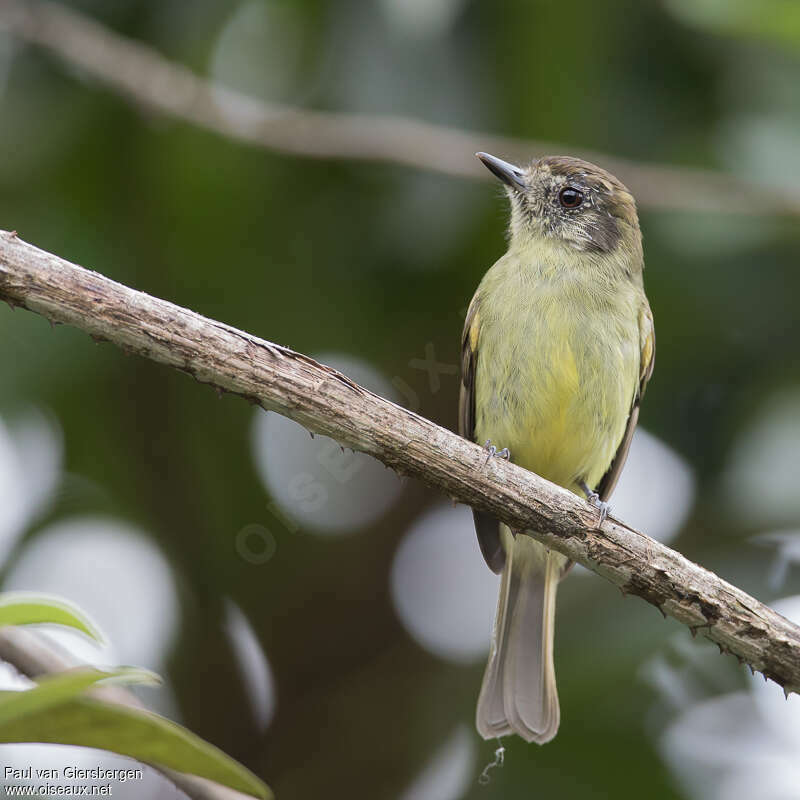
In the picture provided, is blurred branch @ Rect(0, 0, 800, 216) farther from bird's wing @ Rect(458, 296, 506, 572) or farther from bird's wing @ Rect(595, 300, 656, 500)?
bird's wing @ Rect(458, 296, 506, 572)

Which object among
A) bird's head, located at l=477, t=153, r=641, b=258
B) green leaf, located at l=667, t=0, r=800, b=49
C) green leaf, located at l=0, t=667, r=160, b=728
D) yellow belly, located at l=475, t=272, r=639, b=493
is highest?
green leaf, located at l=667, t=0, r=800, b=49

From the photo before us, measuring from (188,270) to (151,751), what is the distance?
2594 millimetres

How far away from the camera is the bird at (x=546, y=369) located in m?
3.65

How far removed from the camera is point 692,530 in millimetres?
4012

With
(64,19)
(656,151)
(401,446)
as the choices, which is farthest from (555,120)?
(401,446)

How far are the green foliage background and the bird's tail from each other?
0.19 metres

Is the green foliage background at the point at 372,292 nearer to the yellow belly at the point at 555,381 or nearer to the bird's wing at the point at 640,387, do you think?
the bird's wing at the point at 640,387

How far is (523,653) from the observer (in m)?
3.78

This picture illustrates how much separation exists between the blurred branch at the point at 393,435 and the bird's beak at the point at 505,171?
1.65 meters


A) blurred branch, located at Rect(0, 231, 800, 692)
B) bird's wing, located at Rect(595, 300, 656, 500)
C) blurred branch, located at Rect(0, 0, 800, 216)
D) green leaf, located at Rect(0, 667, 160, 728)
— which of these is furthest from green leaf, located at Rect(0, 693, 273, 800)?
bird's wing, located at Rect(595, 300, 656, 500)

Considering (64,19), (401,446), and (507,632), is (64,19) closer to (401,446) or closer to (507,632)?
(401,446)

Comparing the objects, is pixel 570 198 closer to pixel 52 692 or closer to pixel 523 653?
pixel 523 653

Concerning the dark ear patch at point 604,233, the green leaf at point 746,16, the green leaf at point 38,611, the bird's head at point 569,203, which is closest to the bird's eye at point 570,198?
the bird's head at point 569,203

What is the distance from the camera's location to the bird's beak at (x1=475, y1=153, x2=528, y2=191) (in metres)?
3.96
